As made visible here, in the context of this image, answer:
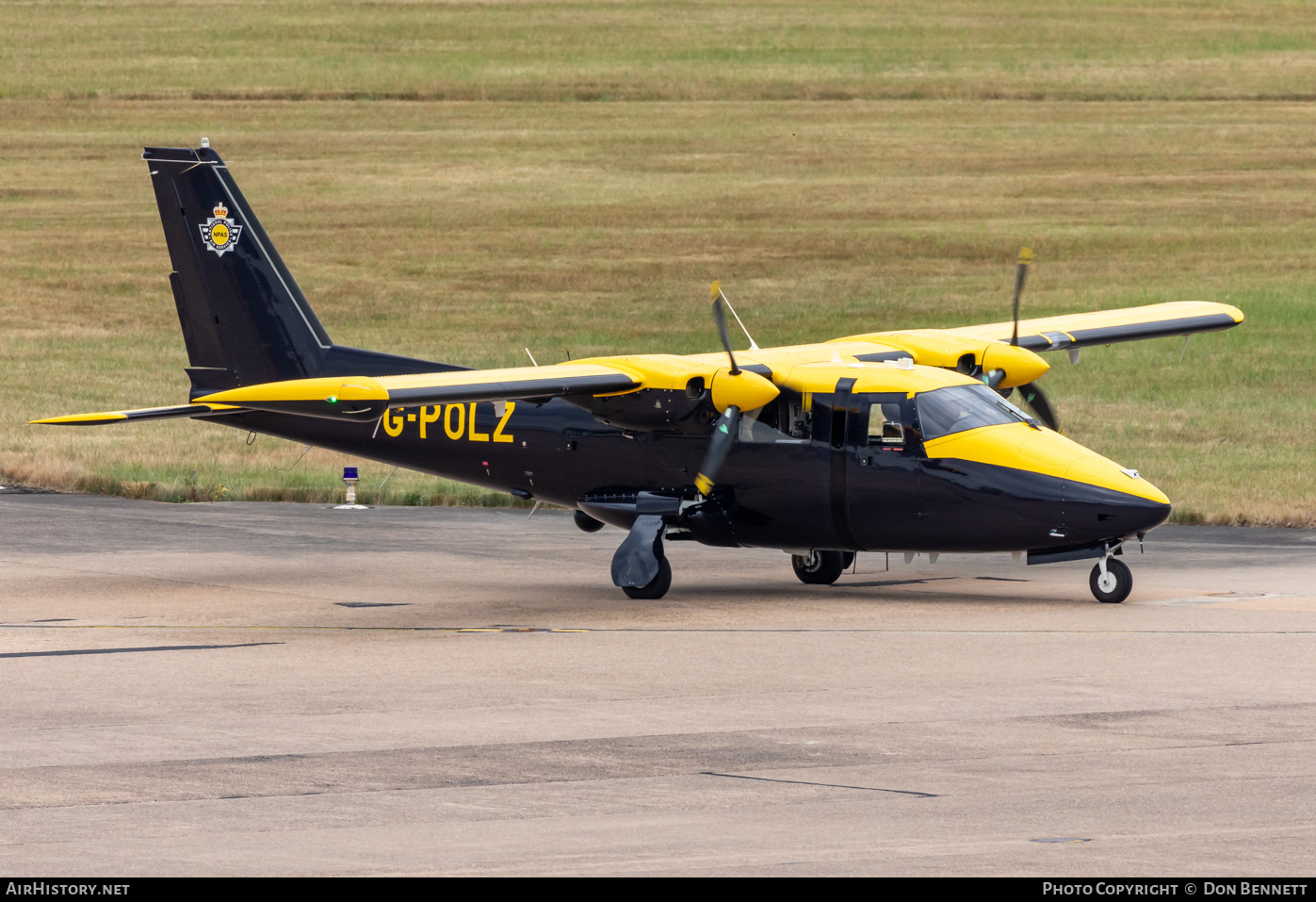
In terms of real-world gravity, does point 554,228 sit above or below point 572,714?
above

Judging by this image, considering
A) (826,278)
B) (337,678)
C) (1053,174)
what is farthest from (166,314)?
(337,678)

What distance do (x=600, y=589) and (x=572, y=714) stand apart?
844cm

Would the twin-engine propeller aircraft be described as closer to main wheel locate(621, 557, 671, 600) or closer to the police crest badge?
main wheel locate(621, 557, 671, 600)

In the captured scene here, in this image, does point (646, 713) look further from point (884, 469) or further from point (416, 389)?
point (884, 469)

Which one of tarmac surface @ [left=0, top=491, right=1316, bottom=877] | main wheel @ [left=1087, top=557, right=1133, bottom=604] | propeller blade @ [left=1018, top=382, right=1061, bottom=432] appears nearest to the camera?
tarmac surface @ [left=0, top=491, right=1316, bottom=877]

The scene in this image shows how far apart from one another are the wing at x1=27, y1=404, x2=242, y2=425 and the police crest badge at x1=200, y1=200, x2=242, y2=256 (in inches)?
104

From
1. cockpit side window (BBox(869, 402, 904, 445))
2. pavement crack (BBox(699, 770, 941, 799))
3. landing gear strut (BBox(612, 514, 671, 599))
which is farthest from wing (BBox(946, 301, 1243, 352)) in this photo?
pavement crack (BBox(699, 770, 941, 799))

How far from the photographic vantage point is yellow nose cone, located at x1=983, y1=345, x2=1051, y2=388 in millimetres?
24500

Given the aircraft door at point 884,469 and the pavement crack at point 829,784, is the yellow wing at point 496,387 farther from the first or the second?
the pavement crack at point 829,784

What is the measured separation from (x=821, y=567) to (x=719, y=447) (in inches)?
111

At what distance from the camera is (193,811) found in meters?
12.3

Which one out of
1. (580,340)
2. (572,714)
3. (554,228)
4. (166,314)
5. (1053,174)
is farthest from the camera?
(1053,174)

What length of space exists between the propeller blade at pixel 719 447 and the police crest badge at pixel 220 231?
826 cm
